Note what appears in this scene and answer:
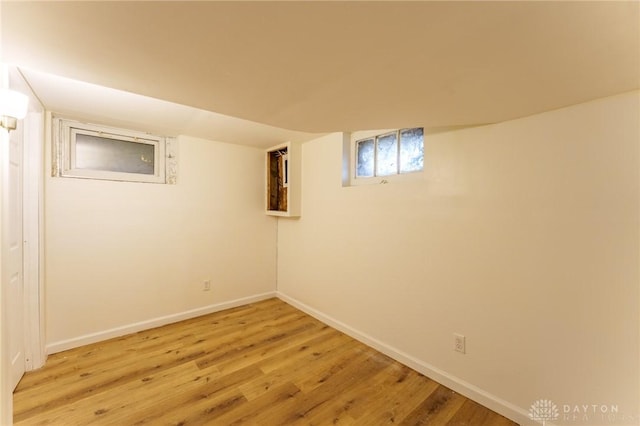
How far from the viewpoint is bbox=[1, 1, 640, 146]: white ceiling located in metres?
0.75

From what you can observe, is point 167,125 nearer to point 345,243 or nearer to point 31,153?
point 31,153

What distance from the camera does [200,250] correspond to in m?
2.96

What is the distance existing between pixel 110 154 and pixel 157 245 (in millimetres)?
977

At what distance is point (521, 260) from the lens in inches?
60.7

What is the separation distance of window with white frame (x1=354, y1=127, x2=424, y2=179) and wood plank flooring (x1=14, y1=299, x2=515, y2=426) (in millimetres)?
1620

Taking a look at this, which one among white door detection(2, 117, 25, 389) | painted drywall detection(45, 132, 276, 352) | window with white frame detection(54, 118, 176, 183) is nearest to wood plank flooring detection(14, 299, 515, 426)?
white door detection(2, 117, 25, 389)

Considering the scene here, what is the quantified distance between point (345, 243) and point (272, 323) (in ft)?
3.88

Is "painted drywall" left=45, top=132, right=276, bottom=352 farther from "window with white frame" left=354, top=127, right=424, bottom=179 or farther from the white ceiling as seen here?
the white ceiling

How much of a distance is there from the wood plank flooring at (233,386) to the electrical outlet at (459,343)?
29 centimetres

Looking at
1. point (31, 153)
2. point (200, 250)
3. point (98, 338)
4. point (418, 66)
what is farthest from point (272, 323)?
point (418, 66)

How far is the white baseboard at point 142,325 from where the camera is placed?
222 centimetres

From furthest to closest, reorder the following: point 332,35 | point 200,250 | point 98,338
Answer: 1. point 200,250
2. point 98,338
3. point 332,35

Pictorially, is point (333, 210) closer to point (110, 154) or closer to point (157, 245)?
point (157, 245)

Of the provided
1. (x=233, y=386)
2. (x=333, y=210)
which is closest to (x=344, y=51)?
(x=333, y=210)
